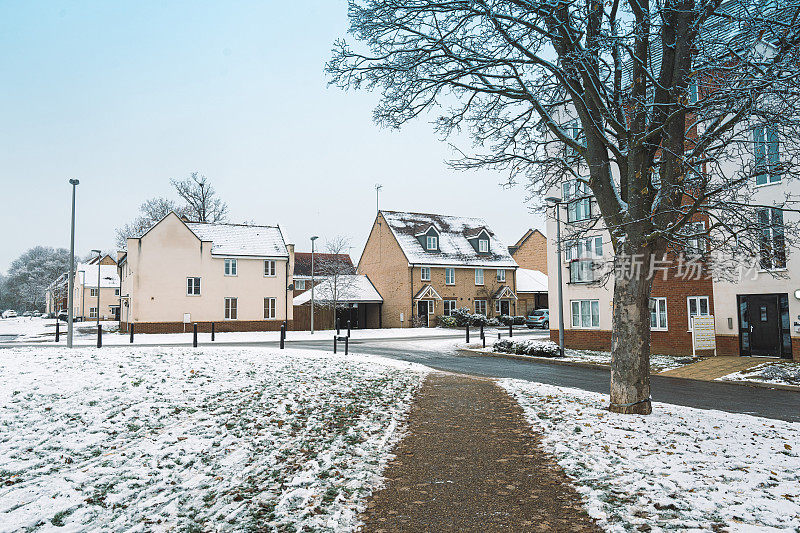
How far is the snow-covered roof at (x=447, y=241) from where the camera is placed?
48031 millimetres

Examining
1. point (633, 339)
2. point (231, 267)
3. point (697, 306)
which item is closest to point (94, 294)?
point (231, 267)

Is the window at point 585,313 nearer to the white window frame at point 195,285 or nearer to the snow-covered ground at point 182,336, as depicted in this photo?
the snow-covered ground at point 182,336

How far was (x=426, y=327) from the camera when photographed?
150 ft

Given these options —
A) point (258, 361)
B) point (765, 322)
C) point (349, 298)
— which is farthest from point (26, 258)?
point (765, 322)

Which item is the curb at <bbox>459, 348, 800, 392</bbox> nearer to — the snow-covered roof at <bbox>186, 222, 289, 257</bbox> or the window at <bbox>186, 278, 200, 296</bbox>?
the snow-covered roof at <bbox>186, 222, 289, 257</bbox>

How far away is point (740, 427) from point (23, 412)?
10311 mm

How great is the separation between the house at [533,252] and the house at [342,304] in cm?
1975

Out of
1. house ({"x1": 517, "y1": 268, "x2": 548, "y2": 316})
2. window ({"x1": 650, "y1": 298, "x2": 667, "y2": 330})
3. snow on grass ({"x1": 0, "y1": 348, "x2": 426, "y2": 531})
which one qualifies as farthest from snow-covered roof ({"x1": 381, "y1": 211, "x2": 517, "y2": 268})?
snow on grass ({"x1": 0, "y1": 348, "x2": 426, "y2": 531})

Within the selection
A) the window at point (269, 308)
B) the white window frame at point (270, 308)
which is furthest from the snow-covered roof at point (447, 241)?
the window at point (269, 308)

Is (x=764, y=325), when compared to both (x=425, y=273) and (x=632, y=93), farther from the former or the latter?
(x=425, y=273)

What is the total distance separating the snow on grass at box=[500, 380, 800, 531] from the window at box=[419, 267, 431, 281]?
A: 3730 centimetres

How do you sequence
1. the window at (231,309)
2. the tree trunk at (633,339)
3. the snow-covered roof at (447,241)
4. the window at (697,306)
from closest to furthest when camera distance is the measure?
the tree trunk at (633,339) < the window at (697,306) < the window at (231,309) < the snow-covered roof at (447,241)

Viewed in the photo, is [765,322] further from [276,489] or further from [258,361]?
[276,489]

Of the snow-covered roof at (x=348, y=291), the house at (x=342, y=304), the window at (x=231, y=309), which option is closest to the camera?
the window at (x=231, y=309)
